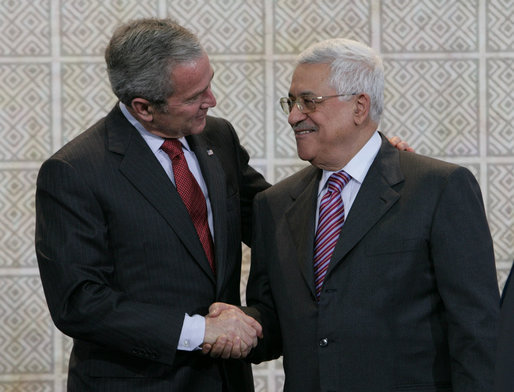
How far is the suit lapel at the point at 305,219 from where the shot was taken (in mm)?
2100

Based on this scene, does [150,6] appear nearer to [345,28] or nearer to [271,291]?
[345,28]

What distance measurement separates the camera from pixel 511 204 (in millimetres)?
3434

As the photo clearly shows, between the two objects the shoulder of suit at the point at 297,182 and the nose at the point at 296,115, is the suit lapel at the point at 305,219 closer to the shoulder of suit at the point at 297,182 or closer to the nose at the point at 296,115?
the shoulder of suit at the point at 297,182

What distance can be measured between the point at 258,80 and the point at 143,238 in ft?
4.58

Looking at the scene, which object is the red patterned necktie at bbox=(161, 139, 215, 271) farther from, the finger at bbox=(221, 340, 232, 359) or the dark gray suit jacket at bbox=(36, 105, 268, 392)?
the finger at bbox=(221, 340, 232, 359)

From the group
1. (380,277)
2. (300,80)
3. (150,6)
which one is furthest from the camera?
(150,6)

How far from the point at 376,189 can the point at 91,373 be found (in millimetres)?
890

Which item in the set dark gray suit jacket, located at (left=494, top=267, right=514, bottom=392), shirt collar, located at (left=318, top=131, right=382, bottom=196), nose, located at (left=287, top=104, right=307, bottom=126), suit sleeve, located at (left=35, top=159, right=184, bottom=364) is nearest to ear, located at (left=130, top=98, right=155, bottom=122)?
suit sleeve, located at (left=35, top=159, right=184, bottom=364)

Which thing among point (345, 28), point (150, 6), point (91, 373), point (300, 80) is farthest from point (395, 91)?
point (91, 373)

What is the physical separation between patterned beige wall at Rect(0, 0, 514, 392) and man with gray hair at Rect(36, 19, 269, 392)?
3.71 feet

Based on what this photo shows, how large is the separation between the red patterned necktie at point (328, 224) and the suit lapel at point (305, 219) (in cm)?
2

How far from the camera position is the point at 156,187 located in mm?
2217

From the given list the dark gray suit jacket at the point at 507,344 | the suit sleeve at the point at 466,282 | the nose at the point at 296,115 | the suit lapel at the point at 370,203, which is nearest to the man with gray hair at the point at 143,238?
the nose at the point at 296,115

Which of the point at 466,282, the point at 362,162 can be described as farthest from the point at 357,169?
the point at 466,282
